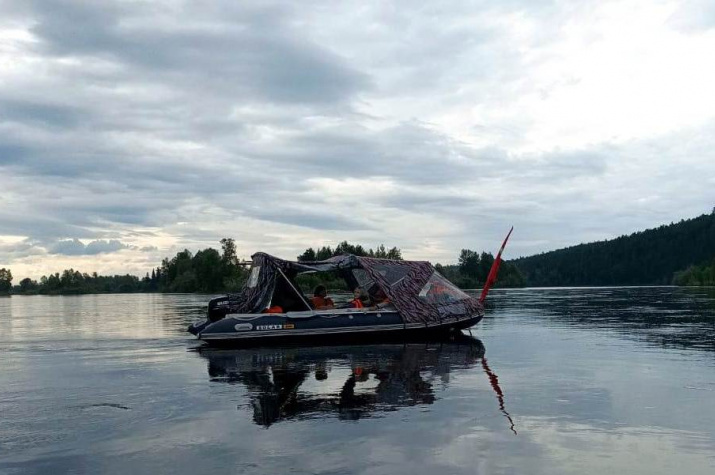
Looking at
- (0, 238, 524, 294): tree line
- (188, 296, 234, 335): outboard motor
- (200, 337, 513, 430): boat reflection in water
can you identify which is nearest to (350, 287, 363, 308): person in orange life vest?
(200, 337, 513, 430): boat reflection in water

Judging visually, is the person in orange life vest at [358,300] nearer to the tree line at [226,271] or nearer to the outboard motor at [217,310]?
the outboard motor at [217,310]

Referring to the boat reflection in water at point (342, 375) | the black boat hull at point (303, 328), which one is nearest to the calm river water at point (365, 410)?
the boat reflection in water at point (342, 375)

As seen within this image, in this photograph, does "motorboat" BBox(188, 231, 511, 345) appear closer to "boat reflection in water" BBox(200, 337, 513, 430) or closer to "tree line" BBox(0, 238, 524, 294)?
"boat reflection in water" BBox(200, 337, 513, 430)

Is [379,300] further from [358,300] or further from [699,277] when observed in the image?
[699,277]

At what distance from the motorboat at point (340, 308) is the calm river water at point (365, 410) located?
1.04 m

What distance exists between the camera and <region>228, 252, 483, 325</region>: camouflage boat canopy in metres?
23.9

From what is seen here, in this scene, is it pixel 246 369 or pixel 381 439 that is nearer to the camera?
pixel 381 439

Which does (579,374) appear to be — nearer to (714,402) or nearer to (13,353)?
(714,402)

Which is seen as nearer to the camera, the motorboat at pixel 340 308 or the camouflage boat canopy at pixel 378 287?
the motorboat at pixel 340 308

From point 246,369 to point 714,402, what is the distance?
1030 centimetres

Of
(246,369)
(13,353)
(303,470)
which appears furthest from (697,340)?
(13,353)

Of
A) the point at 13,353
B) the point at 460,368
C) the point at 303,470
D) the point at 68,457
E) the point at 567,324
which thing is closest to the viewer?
the point at 303,470

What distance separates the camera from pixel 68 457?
29.4 feet

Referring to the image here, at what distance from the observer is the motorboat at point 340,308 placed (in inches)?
889
